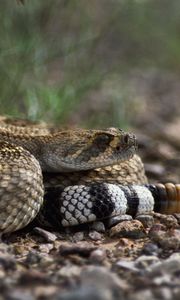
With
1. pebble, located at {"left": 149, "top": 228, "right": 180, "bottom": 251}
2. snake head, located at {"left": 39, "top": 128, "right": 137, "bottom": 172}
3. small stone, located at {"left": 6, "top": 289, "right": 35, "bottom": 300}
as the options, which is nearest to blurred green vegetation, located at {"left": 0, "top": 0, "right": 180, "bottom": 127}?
snake head, located at {"left": 39, "top": 128, "right": 137, "bottom": 172}

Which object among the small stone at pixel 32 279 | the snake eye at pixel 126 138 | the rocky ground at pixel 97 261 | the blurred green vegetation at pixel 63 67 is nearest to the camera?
the rocky ground at pixel 97 261

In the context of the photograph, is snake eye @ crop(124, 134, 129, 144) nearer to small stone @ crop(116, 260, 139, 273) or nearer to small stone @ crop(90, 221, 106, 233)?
small stone @ crop(90, 221, 106, 233)

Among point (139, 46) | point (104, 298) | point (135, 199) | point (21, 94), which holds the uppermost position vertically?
point (139, 46)

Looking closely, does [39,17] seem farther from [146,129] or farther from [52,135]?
[52,135]

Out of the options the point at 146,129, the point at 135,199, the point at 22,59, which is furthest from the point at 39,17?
the point at 135,199

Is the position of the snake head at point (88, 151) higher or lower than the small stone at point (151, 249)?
higher

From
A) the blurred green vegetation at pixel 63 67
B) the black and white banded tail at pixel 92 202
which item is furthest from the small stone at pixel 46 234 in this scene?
the blurred green vegetation at pixel 63 67

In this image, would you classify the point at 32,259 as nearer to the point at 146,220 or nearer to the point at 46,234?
the point at 46,234

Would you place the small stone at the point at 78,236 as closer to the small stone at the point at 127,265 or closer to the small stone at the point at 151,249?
the small stone at the point at 151,249
